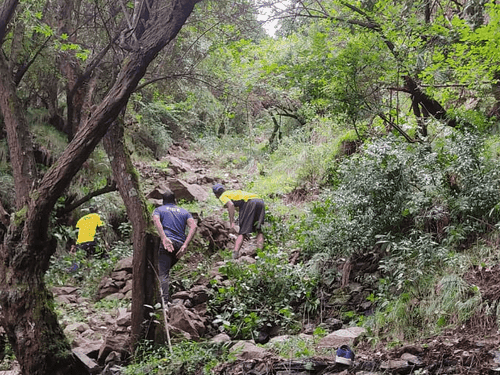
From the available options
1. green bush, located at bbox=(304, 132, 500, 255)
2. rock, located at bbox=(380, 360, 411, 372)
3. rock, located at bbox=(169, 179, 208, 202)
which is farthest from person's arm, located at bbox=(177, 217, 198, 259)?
rock, located at bbox=(169, 179, 208, 202)

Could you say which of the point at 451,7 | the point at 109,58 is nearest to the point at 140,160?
the point at 109,58

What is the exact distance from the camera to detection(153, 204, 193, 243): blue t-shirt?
24.1ft

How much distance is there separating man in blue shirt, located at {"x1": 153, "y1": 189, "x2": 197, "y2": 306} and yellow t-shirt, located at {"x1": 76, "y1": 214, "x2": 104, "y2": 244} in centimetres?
297

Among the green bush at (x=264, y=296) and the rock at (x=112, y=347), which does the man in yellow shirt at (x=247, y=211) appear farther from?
the rock at (x=112, y=347)

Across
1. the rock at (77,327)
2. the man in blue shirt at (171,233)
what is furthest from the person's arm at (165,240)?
the rock at (77,327)

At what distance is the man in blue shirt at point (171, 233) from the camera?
7.05m

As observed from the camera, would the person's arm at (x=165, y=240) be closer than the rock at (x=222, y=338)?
No

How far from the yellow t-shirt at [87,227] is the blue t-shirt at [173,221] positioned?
3037mm

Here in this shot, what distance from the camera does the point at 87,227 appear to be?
9828 millimetres

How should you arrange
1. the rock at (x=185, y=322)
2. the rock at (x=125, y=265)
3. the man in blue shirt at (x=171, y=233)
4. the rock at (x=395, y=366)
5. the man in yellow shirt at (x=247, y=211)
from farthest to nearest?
the man in yellow shirt at (x=247, y=211), the rock at (x=125, y=265), the man in blue shirt at (x=171, y=233), the rock at (x=185, y=322), the rock at (x=395, y=366)

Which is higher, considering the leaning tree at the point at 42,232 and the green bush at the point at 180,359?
the leaning tree at the point at 42,232

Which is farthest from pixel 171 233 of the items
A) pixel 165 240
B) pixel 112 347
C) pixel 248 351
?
pixel 248 351

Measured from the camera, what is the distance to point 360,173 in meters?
7.50

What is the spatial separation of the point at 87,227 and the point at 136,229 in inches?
176
